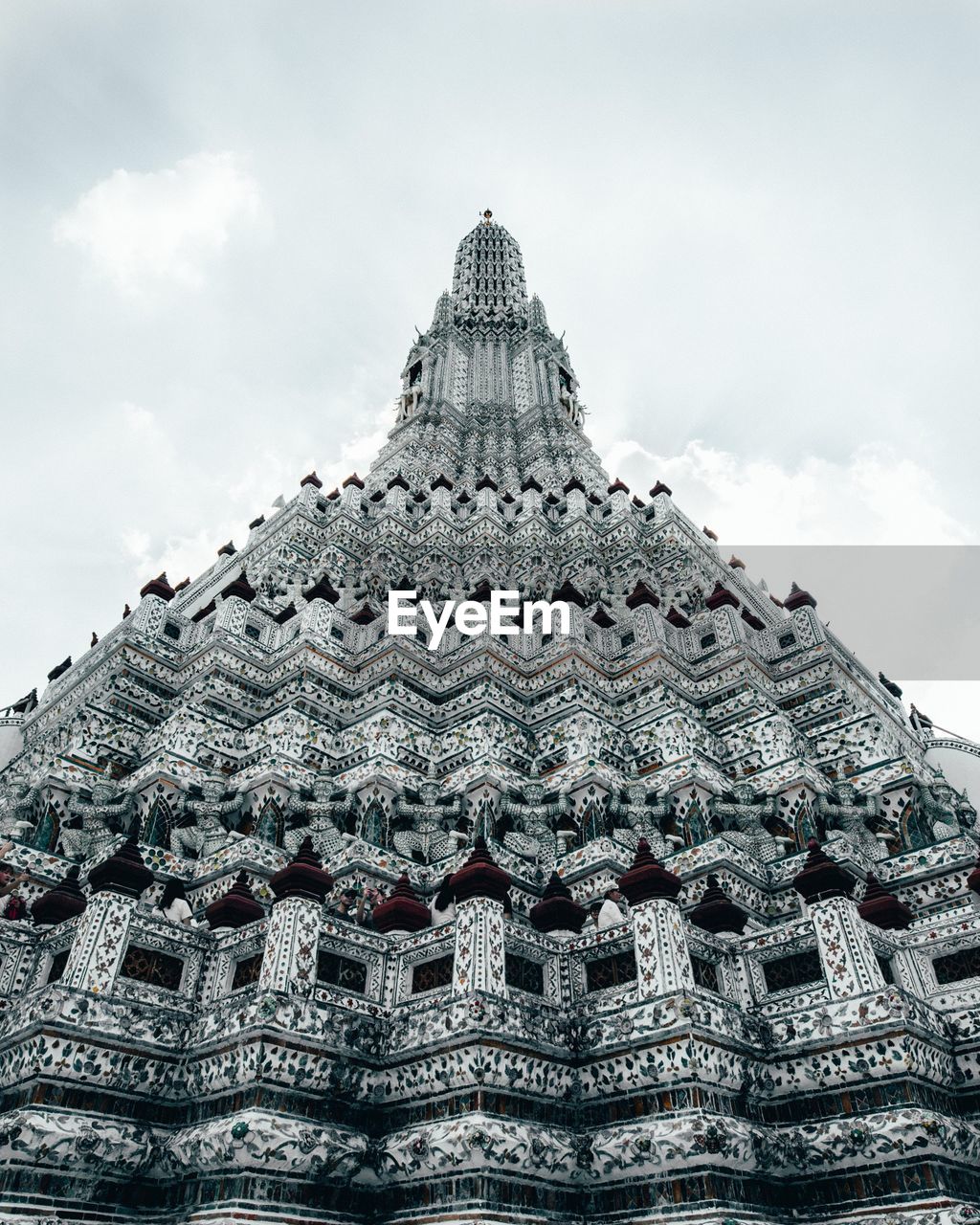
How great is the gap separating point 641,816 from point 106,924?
27.3 ft

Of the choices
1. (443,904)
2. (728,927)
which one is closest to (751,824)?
(728,927)

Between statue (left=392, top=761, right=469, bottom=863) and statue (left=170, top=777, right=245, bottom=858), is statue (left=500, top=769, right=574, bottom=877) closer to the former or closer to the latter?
statue (left=392, top=761, right=469, bottom=863)

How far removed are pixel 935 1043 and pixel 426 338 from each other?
3505cm

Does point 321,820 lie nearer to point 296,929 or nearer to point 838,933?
point 296,929

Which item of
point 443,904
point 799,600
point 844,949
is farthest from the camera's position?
point 799,600

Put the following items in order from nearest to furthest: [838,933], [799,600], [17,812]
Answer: [838,933], [17,812], [799,600]

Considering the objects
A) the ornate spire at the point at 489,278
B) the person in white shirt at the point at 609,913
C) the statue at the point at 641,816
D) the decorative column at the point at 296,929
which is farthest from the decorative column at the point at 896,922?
the ornate spire at the point at 489,278

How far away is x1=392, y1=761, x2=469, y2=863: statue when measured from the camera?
44.8ft

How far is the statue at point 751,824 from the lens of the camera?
1352cm

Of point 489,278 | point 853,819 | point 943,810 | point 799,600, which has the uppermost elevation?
point 489,278

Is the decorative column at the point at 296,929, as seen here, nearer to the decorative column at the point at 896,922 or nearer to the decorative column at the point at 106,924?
the decorative column at the point at 106,924

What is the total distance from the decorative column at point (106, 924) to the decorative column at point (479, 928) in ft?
11.2

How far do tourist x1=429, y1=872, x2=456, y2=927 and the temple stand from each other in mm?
79

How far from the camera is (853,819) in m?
13.8
